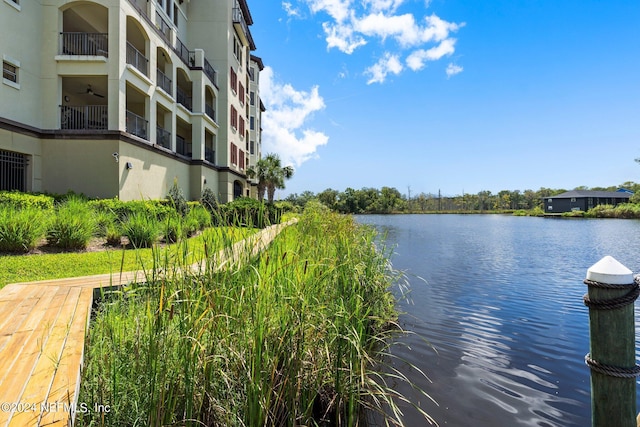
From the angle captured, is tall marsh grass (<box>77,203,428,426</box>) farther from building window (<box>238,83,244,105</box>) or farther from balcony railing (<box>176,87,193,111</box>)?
building window (<box>238,83,244,105</box>)

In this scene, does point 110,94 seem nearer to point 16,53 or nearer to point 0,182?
point 16,53

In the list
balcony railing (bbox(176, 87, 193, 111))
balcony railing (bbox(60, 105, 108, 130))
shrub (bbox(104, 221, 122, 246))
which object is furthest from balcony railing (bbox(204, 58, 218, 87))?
shrub (bbox(104, 221, 122, 246))

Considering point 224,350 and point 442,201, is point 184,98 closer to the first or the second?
point 224,350

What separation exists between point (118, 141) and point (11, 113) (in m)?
2.88

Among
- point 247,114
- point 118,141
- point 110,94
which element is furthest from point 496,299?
point 247,114

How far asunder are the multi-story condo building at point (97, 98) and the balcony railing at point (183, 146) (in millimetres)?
161

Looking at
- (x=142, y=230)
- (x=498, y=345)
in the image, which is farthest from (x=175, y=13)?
(x=498, y=345)

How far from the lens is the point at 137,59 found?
43.5 ft

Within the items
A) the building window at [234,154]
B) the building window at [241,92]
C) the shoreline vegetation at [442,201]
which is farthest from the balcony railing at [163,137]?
the shoreline vegetation at [442,201]

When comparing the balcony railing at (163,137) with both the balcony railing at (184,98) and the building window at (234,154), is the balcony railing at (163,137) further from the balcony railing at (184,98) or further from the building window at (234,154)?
the building window at (234,154)

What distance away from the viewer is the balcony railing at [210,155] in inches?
787

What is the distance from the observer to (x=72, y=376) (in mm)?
1908

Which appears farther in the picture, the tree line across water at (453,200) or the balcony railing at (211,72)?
the tree line across water at (453,200)

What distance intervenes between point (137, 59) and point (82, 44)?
5.97 ft
